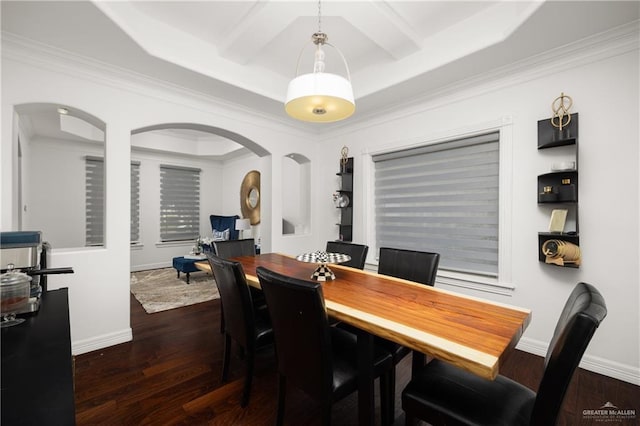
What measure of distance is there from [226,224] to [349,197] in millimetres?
3261

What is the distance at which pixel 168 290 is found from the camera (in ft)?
14.2

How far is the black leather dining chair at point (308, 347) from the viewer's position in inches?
48.1

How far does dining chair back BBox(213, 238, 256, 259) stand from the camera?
2983 mm

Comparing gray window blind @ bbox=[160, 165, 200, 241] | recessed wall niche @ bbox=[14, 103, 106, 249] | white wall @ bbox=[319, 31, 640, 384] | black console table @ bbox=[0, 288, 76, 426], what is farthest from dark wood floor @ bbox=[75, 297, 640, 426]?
gray window blind @ bbox=[160, 165, 200, 241]

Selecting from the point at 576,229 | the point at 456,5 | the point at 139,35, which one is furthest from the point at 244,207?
the point at 576,229

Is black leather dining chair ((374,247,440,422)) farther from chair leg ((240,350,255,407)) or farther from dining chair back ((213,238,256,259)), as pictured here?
dining chair back ((213,238,256,259))

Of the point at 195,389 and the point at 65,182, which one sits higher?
the point at 65,182

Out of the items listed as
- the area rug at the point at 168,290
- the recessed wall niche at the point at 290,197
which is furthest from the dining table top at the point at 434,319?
the recessed wall niche at the point at 290,197

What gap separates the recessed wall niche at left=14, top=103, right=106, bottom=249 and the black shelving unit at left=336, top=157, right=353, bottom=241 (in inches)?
147

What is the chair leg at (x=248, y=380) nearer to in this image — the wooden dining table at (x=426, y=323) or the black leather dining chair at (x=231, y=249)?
the wooden dining table at (x=426, y=323)

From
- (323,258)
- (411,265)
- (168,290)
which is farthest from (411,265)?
(168,290)

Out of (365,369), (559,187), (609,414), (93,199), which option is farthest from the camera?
(93,199)

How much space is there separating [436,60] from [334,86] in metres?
1.56

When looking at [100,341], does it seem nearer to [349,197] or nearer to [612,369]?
[349,197]
